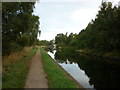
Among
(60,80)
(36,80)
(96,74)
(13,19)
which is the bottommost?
(96,74)

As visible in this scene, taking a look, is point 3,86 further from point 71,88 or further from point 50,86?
point 71,88

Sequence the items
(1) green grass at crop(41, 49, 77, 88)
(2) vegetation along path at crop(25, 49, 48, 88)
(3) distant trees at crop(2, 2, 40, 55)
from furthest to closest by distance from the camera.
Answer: (3) distant trees at crop(2, 2, 40, 55), (1) green grass at crop(41, 49, 77, 88), (2) vegetation along path at crop(25, 49, 48, 88)

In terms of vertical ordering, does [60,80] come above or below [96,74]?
above

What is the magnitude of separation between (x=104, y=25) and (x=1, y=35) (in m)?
38.1

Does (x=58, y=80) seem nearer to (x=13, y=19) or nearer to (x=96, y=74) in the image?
(x=13, y=19)

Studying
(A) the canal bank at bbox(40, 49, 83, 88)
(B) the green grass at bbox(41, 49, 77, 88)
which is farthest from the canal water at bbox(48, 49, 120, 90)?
(B) the green grass at bbox(41, 49, 77, 88)

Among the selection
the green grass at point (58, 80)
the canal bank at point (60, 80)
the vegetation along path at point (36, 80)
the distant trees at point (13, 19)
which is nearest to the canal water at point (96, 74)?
the canal bank at point (60, 80)

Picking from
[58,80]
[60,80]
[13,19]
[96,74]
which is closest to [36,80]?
[58,80]

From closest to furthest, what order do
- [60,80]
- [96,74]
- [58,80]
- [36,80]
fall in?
[36,80]
[58,80]
[60,80]
[96,74]

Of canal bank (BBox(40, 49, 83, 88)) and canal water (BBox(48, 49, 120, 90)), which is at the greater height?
canal bank (BBox(40, 49, 83, 88))

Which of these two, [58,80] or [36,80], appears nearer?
[36,80]

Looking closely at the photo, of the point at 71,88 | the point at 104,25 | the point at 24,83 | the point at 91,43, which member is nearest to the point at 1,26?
the point at 24,83

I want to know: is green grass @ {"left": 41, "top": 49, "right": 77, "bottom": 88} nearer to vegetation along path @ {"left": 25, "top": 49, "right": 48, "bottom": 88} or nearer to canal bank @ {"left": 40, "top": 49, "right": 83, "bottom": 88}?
canal bank @ {"left": 40, "top": 49, "right": 83, "bottom": 88}

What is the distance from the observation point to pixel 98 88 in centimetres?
1725
